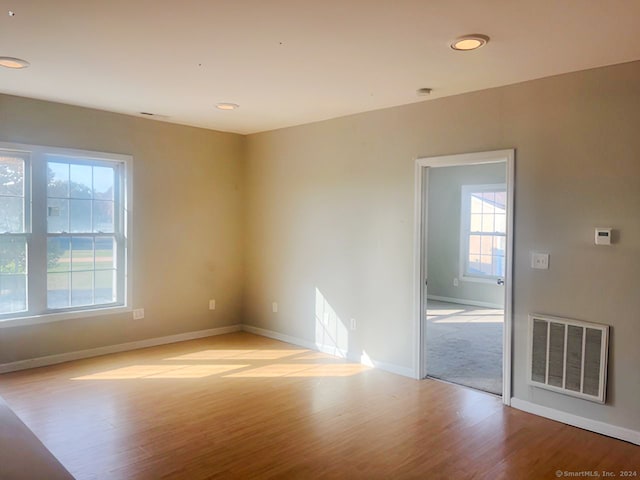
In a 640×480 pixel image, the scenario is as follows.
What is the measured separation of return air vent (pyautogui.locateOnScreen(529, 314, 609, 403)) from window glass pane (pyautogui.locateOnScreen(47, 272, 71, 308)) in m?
4.35

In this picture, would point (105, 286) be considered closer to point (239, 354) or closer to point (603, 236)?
point (239, 354)

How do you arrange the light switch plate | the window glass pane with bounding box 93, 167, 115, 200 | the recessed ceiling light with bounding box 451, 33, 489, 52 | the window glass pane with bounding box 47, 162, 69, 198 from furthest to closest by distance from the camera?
the window glass pane with bounding box 93, 167, 115, 200 < the window glass pane with bounding box 47, 162, 69, 198 < the light switch plate < the recessed ceiling light with bounding box 451, 33, 489, 52

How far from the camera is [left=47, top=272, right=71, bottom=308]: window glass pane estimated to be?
4.73m

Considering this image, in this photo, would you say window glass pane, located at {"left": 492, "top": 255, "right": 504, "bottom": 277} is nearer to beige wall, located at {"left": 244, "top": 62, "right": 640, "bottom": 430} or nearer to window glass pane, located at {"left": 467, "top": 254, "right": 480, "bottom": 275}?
window glass pane, located at {"left": 467, "top": 254, "right": 480, "bottom": 275}

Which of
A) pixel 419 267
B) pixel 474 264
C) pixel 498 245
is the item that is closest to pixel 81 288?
pixel 419 267

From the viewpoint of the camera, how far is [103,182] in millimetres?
5090

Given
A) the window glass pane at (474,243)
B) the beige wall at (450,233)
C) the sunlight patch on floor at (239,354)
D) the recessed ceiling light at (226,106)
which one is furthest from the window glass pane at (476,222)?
→ the recessed ceiling light at (226,106)

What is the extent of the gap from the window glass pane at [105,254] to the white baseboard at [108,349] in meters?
0.87

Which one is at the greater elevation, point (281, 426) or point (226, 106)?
point (226, 106)

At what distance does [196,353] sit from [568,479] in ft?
12.1

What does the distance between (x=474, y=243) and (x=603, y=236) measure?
509cm

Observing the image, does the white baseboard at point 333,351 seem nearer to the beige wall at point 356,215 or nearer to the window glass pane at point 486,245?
the beige wall at point 356,215

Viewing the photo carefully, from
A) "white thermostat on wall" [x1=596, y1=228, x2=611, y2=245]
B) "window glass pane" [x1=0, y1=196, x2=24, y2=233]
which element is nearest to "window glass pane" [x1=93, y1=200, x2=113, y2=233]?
"window glass pane" [x1=0, y1=196, x2=24, y2=233]

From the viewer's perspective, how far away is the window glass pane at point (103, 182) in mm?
5039
